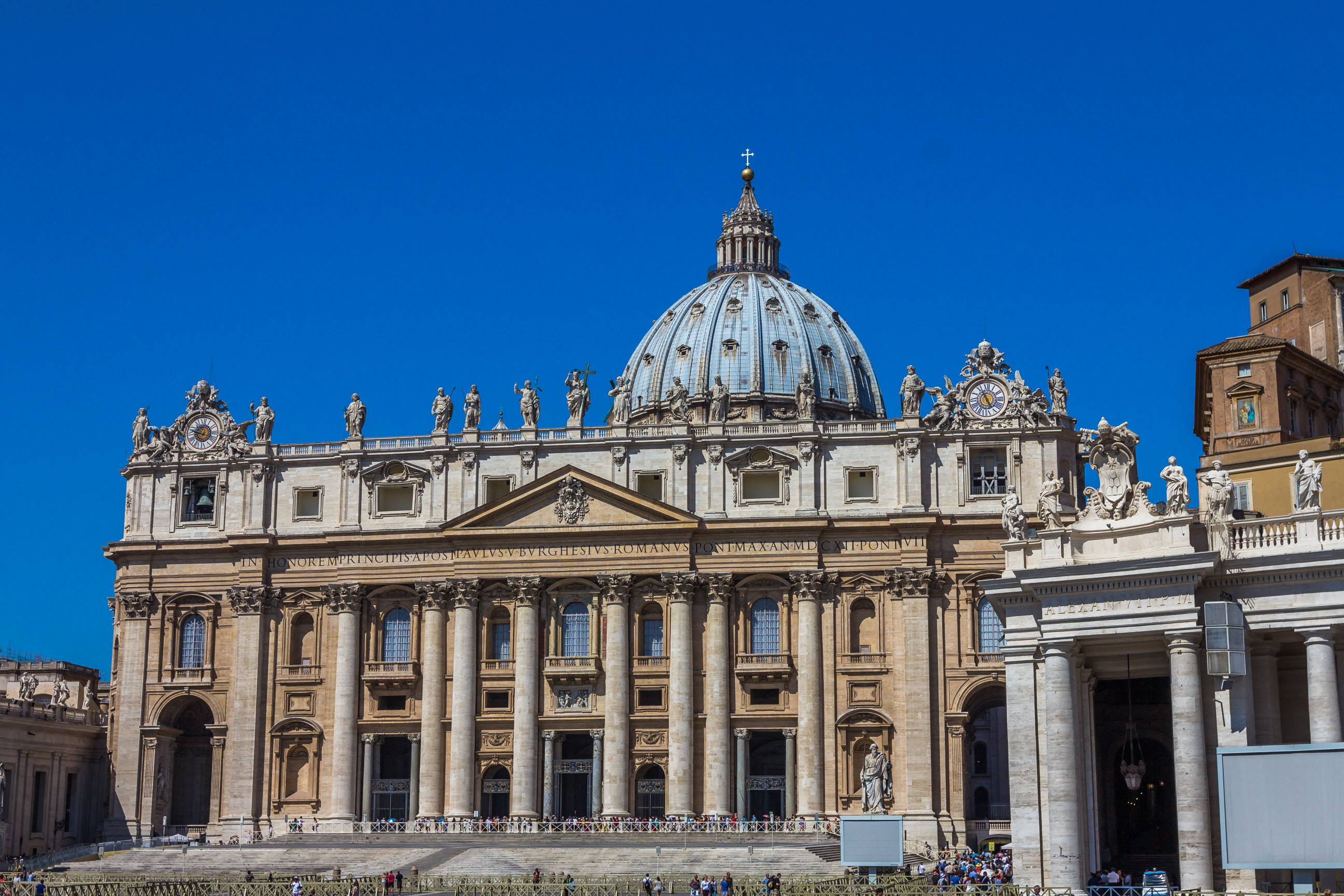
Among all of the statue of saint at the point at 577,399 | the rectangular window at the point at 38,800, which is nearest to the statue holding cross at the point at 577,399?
the statue of saint at the point at 577,399

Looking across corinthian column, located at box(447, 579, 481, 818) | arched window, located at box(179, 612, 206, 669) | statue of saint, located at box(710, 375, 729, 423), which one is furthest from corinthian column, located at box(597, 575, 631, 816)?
arched window, located at box(179, 612, 206, 669)

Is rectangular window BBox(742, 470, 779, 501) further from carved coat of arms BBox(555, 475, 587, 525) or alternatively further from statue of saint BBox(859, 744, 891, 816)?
statue of saint BBox(859, 744, 891, 816)

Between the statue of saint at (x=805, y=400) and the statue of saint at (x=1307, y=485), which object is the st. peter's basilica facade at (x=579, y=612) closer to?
the statue of saint at (x=805, y=400)

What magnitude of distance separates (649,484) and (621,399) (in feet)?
162

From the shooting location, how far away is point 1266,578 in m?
40.9

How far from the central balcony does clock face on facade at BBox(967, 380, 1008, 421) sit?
14.8 m

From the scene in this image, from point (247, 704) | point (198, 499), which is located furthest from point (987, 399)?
point (198, 499)

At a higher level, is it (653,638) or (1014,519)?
(653,638)

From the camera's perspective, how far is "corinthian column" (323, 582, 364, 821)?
85250 millimetres

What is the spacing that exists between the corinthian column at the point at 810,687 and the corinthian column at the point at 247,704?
26443 millimetres

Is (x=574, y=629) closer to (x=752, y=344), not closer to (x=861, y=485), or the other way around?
(x=861, y=485)

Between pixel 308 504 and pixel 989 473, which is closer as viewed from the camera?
pixel 989 473

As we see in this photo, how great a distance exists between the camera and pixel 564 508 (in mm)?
86125

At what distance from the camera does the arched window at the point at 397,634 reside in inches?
3452
